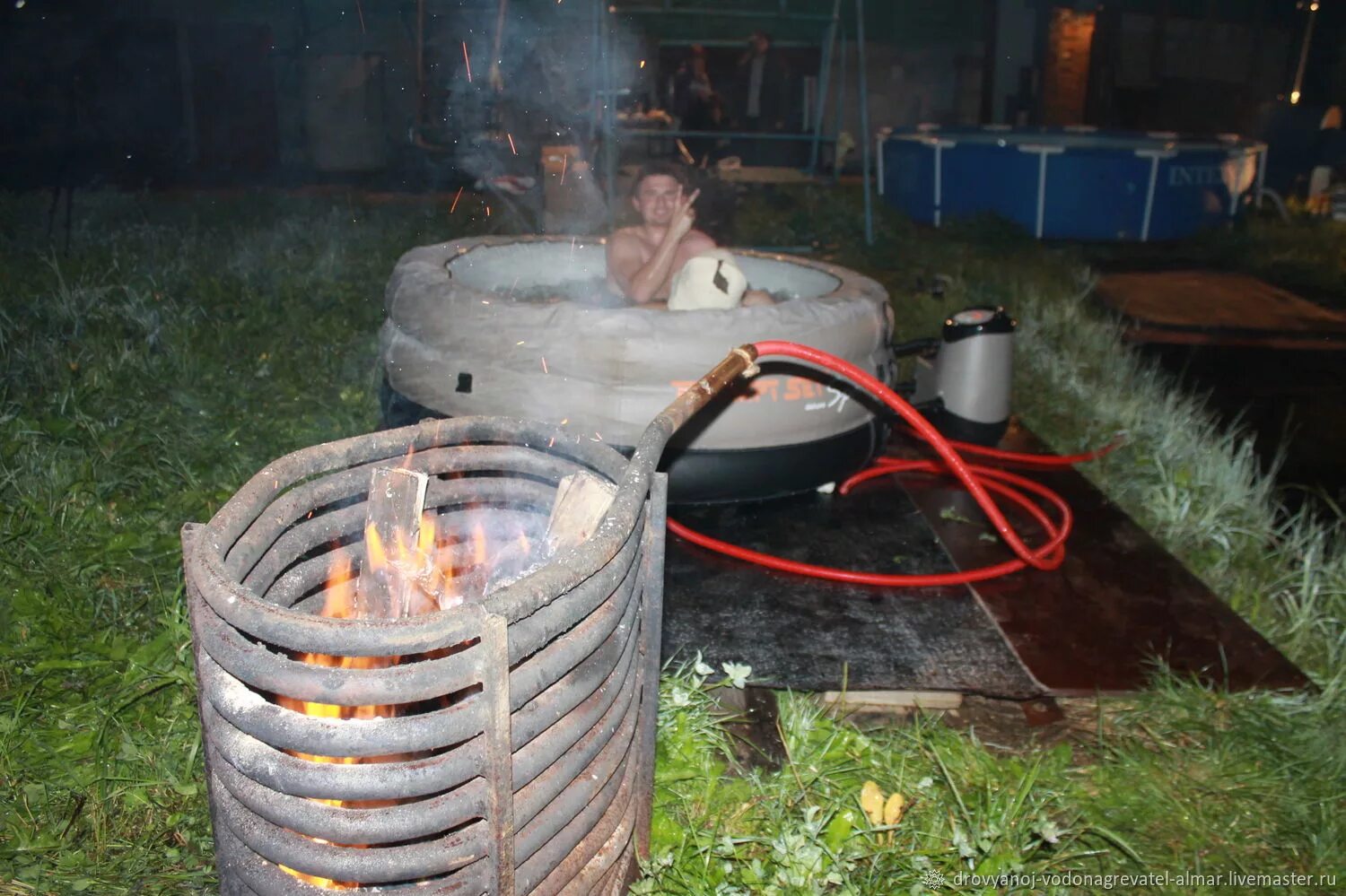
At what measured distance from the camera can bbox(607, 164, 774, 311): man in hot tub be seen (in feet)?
14.7

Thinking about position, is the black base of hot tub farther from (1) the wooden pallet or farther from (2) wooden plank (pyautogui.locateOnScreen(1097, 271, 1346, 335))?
(2) wooden plank (pyautogui.locateOnScreen(1097, 271, 1346, 335))

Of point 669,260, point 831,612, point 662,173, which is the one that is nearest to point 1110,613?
point 831,612

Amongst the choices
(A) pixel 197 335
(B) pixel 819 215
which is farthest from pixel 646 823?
(B) pixel 819 215

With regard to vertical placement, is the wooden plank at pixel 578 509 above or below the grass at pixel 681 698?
above

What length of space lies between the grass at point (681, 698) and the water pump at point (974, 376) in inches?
22.6

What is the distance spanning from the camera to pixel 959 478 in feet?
13.0

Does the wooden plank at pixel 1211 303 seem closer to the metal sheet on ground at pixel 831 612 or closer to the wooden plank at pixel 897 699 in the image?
the metal sheet on ground at pixel 831 612

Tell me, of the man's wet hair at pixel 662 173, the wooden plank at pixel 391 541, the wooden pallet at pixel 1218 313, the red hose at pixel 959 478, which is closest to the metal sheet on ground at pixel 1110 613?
the red hose at pixel 959 478

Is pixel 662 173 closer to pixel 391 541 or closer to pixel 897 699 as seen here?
pixel 897 699

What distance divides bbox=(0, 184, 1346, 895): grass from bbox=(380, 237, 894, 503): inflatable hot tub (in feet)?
2.80

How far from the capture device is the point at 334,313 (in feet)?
21.1

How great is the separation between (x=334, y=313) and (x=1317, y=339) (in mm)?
7697

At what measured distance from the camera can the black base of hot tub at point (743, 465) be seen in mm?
4117

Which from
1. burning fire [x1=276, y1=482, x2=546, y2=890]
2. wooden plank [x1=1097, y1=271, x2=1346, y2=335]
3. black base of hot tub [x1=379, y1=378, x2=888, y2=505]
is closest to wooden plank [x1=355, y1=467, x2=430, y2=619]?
burning fire [x1=276, y1=482, x2=546, y2=890]
